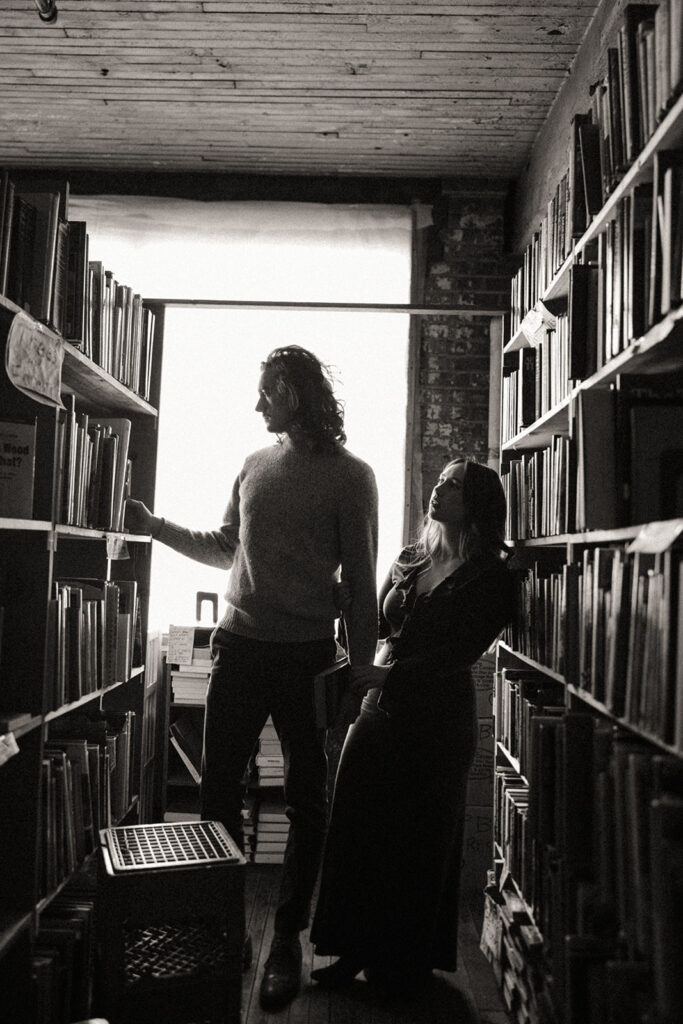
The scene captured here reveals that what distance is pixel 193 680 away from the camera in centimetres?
318

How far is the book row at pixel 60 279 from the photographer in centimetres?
176

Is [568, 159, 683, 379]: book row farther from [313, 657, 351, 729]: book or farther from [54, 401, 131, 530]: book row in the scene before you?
[54, 401, 131, 530]: book row

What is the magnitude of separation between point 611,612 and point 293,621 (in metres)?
0.99

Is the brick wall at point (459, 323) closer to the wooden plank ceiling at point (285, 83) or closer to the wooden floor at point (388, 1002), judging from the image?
the wooden plank ceiling at point (285, 83)

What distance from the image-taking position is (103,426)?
2.40 metres

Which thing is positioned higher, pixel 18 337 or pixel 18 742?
pixel 18 337

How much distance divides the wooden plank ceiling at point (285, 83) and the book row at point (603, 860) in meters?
2.05

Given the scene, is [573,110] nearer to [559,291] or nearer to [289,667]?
[559,291]

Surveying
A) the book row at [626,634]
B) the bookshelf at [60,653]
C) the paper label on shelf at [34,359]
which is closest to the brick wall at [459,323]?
the bookshelf at [60,653]

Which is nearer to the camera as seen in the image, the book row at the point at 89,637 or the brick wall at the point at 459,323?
the book row at the point at 89,637

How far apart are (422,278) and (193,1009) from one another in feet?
8.85

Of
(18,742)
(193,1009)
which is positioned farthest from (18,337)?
(193,1009)

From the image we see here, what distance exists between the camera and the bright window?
3.41 meters

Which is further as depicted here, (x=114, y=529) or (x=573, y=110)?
(x=573, y=110)
